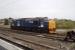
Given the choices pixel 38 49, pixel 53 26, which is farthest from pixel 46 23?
pixel 38 49

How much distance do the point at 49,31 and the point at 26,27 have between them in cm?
560

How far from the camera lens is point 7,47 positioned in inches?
483

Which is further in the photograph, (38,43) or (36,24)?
(36,24)

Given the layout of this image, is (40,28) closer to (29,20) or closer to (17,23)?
(29,20)

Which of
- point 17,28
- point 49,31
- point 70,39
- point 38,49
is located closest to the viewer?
point 38,49

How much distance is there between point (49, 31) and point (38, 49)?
14.5 metres

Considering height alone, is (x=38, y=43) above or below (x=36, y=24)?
below

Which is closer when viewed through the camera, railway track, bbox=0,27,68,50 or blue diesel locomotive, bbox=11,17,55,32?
railway track, bbox=0,27,68,50

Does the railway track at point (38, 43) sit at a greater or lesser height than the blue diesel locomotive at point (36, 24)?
lesser

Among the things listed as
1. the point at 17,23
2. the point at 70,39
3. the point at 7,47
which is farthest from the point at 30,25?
the point at 7,47

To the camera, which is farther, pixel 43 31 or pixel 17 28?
pixel 17 28

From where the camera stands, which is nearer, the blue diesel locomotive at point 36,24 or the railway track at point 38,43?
the railway track at point 38,43

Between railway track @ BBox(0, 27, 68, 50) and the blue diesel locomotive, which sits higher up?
the blue diesel locomotive

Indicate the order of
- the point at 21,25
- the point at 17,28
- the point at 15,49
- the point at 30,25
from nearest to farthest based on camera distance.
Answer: the point at 15,49, the point at 30,25, the point at 21,25, the point at 17,28
